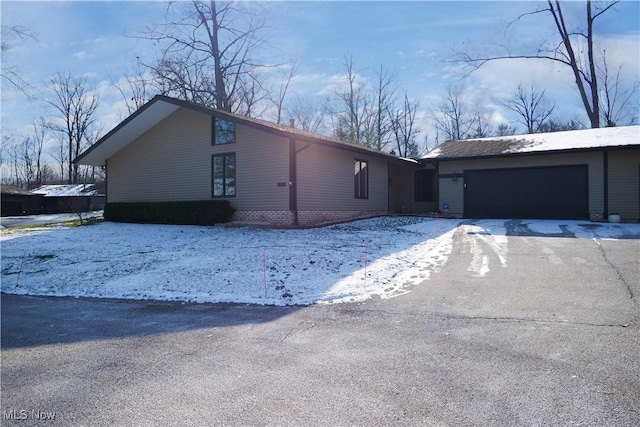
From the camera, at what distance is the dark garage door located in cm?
1588

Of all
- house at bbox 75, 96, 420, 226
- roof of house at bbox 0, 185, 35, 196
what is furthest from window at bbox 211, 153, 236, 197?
roof of house at bbox 0, 185, 35, 196

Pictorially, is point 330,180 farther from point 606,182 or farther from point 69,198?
point 69,198

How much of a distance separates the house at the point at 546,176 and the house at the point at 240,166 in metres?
3.10

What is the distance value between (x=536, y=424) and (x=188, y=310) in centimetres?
456

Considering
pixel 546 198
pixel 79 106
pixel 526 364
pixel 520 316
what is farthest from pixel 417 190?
pixel 79 106

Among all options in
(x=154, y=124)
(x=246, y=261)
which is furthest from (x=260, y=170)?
(x=246, y=261)

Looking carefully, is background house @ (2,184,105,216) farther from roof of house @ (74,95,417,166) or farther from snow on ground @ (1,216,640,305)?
snow on ground @ (1,216,640,305)

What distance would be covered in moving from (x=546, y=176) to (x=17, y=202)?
43.6 m

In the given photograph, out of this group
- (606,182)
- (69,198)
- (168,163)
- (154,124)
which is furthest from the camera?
(69,198)

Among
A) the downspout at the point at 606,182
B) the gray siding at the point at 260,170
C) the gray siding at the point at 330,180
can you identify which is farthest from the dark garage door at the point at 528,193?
the gray siding at the point at 260,170

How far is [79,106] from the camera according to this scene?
4634 cm

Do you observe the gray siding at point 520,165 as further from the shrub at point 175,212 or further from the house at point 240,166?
the shrub at point 175,212

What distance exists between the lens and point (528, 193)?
658 inches

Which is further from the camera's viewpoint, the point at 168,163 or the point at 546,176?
the point at 168,163
